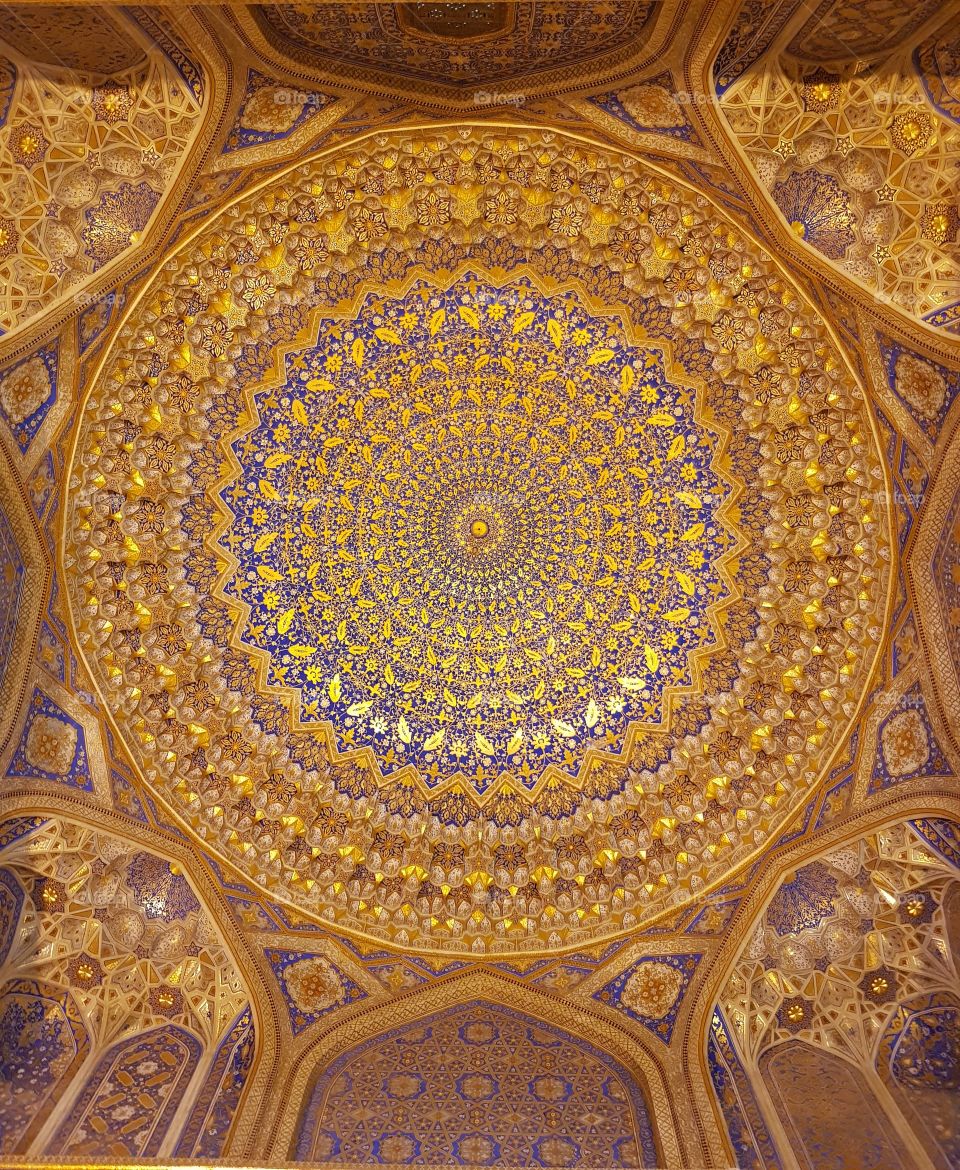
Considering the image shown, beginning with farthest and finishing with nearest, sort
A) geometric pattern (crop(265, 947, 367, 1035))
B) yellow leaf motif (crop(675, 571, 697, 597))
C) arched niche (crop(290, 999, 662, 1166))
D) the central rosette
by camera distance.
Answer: yellow leaf motif (crop(675, 571, 697, 597)) < the central rosette < geometric pattern (crop(265, 947, 367, 1035)) < arched niche (crop(290, 999, 662, 1166))

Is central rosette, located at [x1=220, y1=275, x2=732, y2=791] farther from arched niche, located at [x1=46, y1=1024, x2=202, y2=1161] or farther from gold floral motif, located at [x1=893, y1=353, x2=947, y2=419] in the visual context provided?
arched niche, located at [x1=46, y1=1024, x2=202, y2=1161]

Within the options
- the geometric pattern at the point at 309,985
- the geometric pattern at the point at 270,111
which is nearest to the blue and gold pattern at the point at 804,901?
the geometric pattern at the point at 309,985

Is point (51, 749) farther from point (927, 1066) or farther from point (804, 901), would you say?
point (927, 1066)

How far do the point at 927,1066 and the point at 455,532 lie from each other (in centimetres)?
668

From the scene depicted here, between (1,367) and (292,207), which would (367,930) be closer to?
(1,367)

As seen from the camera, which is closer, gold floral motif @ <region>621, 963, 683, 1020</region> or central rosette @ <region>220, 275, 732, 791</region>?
gold floral motif @ <region>621, 963, 683, 1020</region>

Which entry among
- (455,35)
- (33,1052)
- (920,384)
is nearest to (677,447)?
(920,384)

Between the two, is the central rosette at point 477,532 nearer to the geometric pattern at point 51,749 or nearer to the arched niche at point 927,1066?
the geometric pattern at point 51,749

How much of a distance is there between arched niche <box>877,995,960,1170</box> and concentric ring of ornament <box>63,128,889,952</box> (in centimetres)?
195

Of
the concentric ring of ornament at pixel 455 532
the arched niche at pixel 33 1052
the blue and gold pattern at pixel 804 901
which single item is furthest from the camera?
the blue and gold pattern at pixel 804 901

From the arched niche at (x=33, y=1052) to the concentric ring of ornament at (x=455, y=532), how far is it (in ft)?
6.48

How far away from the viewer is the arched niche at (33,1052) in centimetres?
723

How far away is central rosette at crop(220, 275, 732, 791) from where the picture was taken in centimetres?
930

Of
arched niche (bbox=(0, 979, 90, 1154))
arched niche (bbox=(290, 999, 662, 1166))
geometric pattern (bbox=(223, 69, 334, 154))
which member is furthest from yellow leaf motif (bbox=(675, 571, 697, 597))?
arched niche (bbox=(0, 979, 90, 1154))
